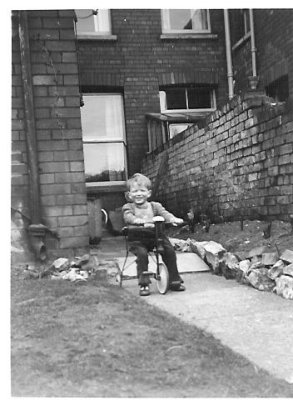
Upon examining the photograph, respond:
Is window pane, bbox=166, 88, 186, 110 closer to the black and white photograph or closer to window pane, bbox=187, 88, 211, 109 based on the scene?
the black and white photograph

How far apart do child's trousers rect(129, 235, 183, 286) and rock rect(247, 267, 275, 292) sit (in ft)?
2.12

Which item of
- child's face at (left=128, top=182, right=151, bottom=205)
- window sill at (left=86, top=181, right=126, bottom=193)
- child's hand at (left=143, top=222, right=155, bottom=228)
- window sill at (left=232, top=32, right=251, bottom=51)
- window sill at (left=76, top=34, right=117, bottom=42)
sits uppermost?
window sill at (left=76, top=34, right=117, bottom=42)

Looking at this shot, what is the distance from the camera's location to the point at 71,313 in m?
3.03

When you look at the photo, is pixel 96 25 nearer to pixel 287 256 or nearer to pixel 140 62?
pixel 140 62

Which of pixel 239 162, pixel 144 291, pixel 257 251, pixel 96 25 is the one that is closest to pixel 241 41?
pixel 96 25

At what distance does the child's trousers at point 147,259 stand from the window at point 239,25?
598 cm

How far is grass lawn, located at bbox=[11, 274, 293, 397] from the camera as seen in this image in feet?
6.74

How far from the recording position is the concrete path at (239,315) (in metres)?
2.64

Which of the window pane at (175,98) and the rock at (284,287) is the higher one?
the window pane at (175,98)

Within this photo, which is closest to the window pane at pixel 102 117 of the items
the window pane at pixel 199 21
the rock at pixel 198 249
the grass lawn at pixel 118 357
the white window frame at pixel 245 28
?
the window pane at pixel 199 21

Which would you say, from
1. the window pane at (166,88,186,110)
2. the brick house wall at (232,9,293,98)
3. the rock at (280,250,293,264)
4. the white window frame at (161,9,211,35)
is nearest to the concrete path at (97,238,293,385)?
the rock at (280,250,293,264)

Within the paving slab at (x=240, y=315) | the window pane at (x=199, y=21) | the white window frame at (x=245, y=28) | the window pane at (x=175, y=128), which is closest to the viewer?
the paving slab at (x=240, y=315)

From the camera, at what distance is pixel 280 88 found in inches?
316

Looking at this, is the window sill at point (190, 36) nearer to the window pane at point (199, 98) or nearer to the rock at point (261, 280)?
the window pane at point (199, 98)
